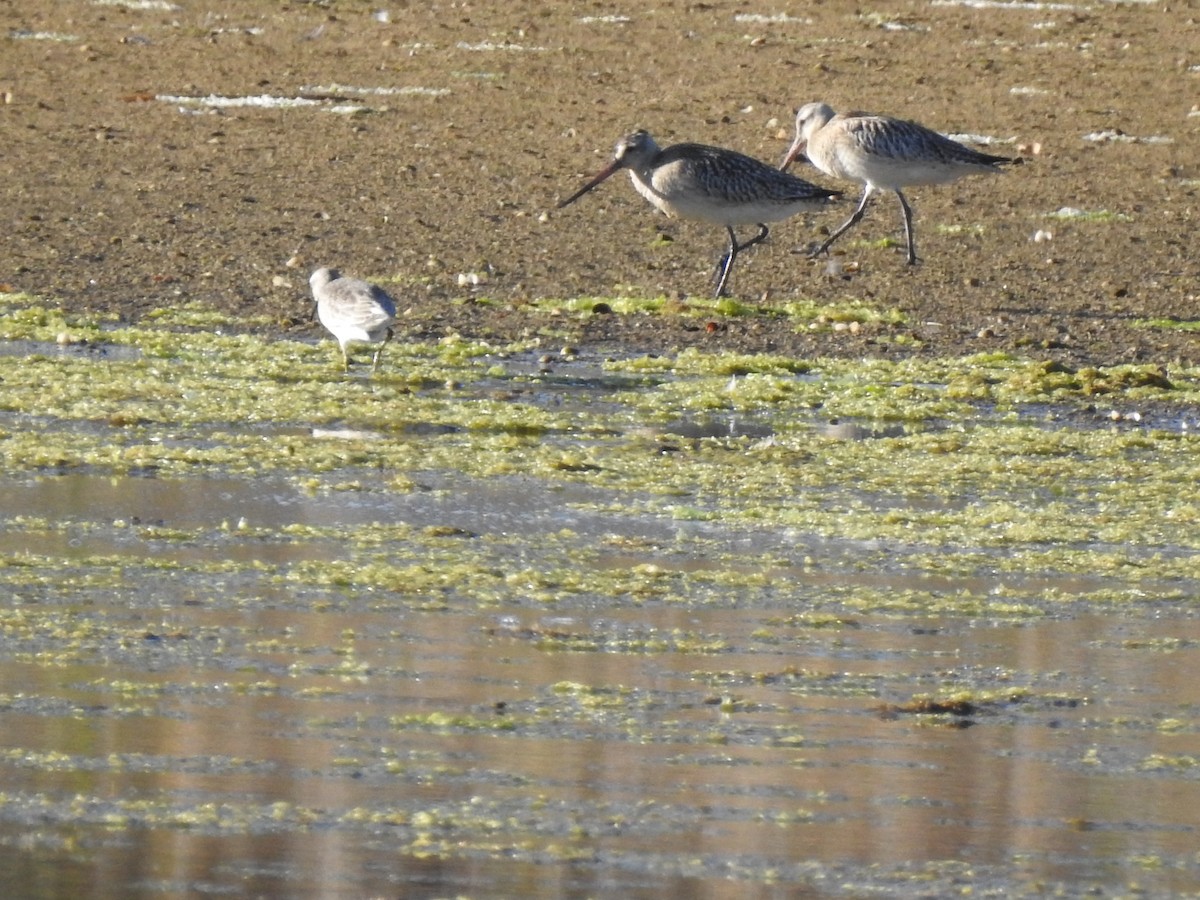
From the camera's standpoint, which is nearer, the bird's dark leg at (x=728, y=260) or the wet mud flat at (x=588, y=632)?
the wet mud flat at (x=588, y=632)

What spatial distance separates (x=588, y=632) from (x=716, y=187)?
709 cm

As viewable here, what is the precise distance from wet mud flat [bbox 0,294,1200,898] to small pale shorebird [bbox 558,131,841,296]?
281cm

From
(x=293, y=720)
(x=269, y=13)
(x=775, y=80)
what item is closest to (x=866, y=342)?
(x=293, y=720)

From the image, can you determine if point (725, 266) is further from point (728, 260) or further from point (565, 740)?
point (565, 740)

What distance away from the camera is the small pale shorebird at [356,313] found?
1003cm

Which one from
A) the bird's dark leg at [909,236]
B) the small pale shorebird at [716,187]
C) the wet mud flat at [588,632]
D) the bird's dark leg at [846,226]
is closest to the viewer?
the wet mud flat at [588,632]

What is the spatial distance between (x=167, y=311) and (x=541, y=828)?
7.28 meters

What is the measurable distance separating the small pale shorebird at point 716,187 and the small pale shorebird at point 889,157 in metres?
0.50

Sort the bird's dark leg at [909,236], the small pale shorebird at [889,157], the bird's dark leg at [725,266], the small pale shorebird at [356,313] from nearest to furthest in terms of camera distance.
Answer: the small pale shorebird at [356,313] → the bird's dark leg at [725,266] → the bird's dark leg at [909,236] → the small pale shorebird at [889,157]

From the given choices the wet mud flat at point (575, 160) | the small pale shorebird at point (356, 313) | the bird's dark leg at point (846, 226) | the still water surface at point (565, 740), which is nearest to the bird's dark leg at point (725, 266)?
the wet mud flat at point (575, 160)

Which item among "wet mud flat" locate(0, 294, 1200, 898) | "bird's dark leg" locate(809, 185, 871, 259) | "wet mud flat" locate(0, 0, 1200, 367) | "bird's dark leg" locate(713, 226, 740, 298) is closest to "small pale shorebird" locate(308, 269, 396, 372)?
"wet mud flat" locate(0, 294, 1200, 898)

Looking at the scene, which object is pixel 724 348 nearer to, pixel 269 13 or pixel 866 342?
pixel 866 342

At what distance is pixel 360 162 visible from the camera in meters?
15.8

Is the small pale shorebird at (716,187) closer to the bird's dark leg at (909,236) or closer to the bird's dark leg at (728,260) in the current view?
the bird's dark leg at (728,260)
